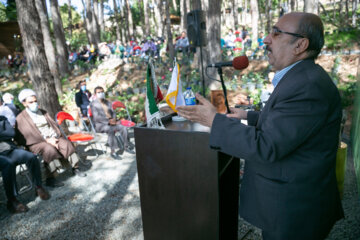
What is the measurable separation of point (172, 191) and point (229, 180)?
0.79 m

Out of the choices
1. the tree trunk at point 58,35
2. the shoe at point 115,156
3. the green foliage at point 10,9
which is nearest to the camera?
the shoe at point 115,156

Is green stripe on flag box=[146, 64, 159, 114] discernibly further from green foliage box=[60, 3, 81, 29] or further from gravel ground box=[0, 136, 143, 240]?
green foliage box=[60, 3, 81, 29]

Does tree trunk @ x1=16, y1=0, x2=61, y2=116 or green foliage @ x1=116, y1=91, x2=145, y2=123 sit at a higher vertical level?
tree trunk @ x1=16, y1=0, x2=61, y2=116

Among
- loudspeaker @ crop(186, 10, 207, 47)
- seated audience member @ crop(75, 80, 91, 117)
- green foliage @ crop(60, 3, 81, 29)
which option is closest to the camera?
loudspeaker @ crop(186, 10, 207, 47)

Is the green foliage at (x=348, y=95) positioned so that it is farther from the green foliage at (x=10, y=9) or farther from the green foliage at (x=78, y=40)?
the green foliage at (x=78, y=40)

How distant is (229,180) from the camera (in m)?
2.47

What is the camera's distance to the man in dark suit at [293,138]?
45.6 inches

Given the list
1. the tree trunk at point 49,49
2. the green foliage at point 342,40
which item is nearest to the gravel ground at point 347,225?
the tree trunk at point 49,49

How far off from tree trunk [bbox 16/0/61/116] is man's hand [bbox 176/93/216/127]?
5836mm

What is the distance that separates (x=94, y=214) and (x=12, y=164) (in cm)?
144

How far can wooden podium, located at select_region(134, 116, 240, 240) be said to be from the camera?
5.70 ft

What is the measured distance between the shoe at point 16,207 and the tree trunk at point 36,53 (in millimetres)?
3042

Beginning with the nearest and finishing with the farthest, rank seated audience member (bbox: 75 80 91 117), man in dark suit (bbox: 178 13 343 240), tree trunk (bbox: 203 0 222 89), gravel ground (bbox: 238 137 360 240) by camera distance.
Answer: man in dark suit (bbox: 178 13 343 240)
gravel ground (bbox: 238 137 360 240)
seated audience member (bbox: 75 80 91 117)
tree trunk (bbox: 203 0 222 89)

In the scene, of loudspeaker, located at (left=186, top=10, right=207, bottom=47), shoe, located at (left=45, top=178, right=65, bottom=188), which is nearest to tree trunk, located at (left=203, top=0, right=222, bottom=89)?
loudspeaker, located at (left=186, top=10, right=207, bottom=47)
